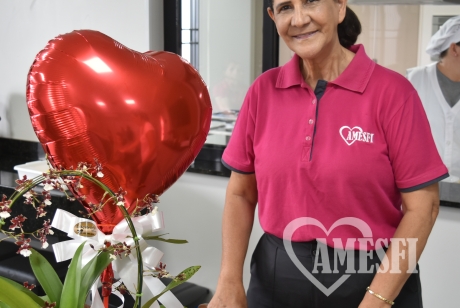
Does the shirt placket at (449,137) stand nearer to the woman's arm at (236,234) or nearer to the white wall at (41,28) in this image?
the woman's arm at (236,234)

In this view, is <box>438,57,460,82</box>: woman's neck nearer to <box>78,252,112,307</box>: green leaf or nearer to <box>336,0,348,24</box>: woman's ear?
<box>336,0,348,24</box>: woman's ear

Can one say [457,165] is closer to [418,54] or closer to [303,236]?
[418,54]

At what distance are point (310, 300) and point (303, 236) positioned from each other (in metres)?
Result: 0.14

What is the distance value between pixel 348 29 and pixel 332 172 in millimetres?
338

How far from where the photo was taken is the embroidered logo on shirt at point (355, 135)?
117 cm

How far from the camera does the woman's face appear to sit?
1.17m

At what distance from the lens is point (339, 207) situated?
120 cm

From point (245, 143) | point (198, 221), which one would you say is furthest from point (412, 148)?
point (198, 221)

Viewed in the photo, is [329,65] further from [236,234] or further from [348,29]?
[236,234]

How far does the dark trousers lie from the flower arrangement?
1.36 feet

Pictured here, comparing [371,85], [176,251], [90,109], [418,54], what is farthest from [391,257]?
[176,251]

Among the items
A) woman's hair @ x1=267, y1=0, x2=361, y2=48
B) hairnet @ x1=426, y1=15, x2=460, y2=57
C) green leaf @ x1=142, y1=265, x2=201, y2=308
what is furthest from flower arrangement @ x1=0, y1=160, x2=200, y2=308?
hairnet @ x1=426, y1=15, x2=460, y2=57

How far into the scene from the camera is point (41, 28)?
Result: 2947 millimetres

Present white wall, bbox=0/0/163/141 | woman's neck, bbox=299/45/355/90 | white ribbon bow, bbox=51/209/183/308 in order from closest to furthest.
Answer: white ribbon bow, bbox=51/209/183/308
woman's neck, bbox=299/45/355/90
white wall, bbox=0/0/163/141
